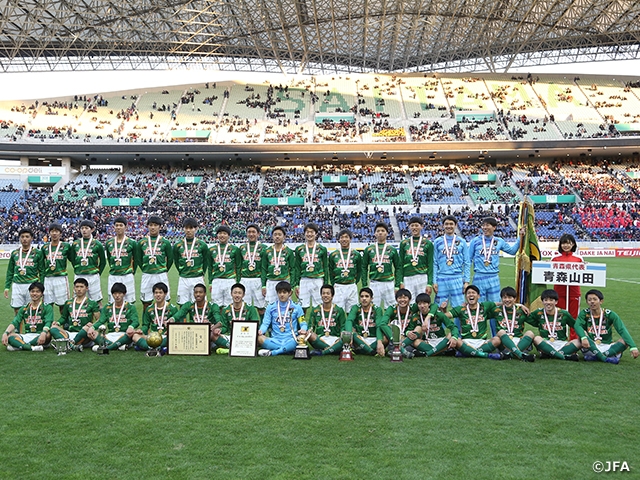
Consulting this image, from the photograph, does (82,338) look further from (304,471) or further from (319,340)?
(304,471)

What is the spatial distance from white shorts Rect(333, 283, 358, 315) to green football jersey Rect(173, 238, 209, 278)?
2079 millimetres

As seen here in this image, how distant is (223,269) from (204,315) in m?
0.80

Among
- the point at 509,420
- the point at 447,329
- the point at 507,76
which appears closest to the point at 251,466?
the point at 509,420

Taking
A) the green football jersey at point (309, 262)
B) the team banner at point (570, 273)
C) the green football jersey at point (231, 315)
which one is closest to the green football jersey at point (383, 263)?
the green football jersey at point (309, 262)

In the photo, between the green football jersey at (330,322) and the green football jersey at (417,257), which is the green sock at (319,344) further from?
the green football jersey at (417,257)

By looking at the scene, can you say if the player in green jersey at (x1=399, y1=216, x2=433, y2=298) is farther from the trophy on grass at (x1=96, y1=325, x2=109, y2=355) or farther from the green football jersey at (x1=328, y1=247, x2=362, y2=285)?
the trophy on grass at (x1=96, y1=325, x2=109, y2=355)

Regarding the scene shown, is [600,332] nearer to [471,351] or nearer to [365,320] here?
[471,351]

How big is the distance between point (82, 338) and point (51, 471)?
12.9ft

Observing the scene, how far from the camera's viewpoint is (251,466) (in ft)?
12.3

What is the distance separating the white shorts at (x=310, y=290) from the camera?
26.2 feet

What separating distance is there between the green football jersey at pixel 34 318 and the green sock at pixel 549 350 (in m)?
A: 6.57

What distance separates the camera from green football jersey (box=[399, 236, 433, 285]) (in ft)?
26.1

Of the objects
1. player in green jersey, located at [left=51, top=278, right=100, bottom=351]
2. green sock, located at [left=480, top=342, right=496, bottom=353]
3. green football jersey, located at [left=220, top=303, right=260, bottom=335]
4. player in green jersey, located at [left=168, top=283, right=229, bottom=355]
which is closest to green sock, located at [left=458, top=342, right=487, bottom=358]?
green sock, located at [left=480, top=342, right=496, bottom=353]

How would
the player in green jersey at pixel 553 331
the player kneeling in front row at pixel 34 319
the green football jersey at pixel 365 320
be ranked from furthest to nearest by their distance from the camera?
the player kneeling in front row at pixel 34 319
the green football jersey at pixel 365 320
the player in green jersey at pixel 553 331
